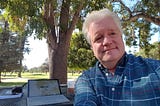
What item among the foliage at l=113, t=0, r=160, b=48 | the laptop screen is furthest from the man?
the foliage at l=113, t=0, r=160, b=48

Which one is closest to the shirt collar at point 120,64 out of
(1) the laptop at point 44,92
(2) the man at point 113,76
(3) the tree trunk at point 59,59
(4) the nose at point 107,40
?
(2) the man at point 113,76

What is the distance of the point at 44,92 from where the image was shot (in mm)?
2598

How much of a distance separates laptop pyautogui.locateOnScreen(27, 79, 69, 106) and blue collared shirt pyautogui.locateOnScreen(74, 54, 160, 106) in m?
0.66

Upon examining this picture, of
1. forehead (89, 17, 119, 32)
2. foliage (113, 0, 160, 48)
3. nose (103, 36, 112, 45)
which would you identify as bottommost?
nose (103, 36, 112, 45)

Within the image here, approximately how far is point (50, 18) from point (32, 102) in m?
4.34

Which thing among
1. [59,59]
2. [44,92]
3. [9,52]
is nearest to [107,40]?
[44,92]

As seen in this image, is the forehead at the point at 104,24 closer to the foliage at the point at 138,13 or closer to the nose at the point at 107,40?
the nose at the point at 107,40

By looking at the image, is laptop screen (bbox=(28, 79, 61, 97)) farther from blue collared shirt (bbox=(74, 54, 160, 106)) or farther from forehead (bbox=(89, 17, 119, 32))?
forehead (bbox=(89, 17, 119, 32))

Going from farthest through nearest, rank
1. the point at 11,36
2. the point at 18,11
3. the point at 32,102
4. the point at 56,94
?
the point at 11,36
the point at 18,11
the point at 56,94
the point at 32,102

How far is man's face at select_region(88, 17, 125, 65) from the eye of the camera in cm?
173

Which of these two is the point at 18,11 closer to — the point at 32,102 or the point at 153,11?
the point at 32,102

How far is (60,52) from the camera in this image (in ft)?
22.7

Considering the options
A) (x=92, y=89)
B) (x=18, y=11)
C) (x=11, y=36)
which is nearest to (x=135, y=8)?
(x=18, y=11)

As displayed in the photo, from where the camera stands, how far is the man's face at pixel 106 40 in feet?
5.68
